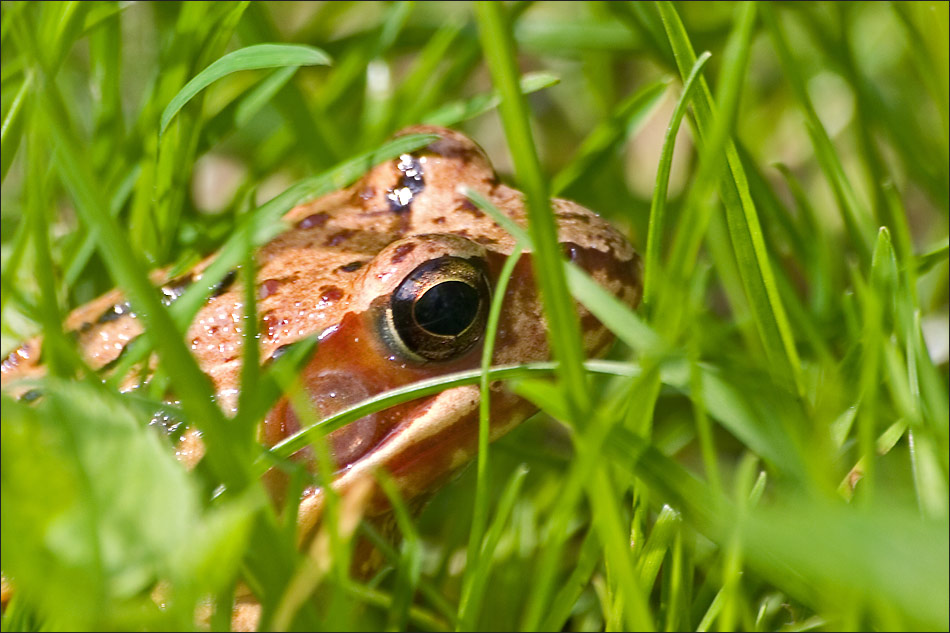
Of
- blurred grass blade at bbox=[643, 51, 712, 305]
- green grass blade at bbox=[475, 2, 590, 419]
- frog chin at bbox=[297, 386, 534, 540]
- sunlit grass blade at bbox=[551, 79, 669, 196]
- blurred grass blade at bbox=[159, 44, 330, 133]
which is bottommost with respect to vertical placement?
frog chin at bbox=[297, 386, 534, 540]

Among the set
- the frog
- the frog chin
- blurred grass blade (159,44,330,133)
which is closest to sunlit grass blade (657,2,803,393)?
the frog

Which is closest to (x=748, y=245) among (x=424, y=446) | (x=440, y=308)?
(x=440, y=308)

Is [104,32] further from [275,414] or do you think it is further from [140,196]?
[275,414]

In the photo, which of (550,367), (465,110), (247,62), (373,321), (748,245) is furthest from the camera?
(465,110)

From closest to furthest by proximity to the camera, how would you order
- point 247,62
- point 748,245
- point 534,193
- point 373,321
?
point 534,193 → point 748,245 → point 247,62 → point 373,321

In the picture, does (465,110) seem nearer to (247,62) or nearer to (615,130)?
(615,130)

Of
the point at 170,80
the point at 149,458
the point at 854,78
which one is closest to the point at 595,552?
the point at 149,458

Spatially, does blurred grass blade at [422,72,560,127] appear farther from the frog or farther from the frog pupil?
the frog pupil
